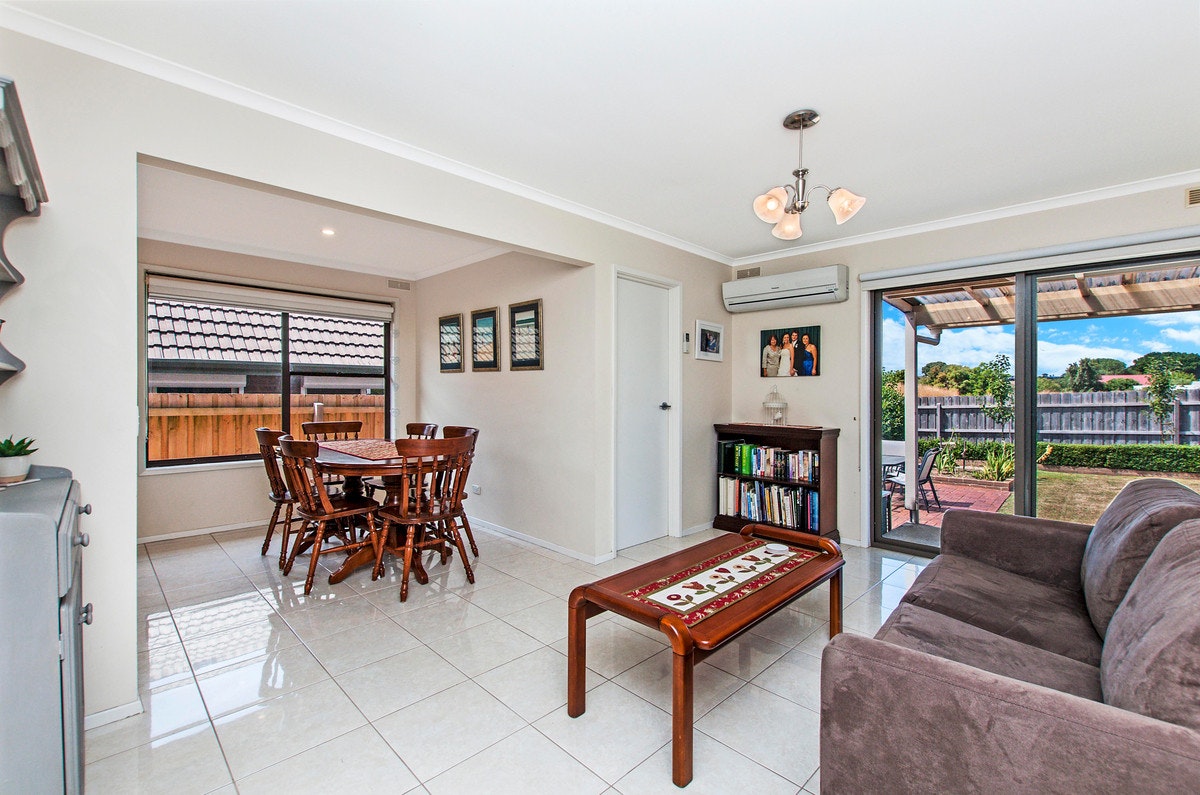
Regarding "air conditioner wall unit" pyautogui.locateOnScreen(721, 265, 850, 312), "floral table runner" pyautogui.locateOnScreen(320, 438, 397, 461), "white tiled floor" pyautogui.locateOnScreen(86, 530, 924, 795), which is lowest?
"white tiled floor" pyautogui.locateOnScreen(86, 530, 924, 795)

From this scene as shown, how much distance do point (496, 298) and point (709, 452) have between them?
7.42 ft

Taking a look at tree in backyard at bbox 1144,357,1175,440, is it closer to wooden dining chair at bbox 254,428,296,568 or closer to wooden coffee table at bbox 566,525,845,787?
wooden coffee table at bbox 566,525,845,787

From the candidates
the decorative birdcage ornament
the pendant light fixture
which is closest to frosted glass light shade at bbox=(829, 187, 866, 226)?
the pendant light fixture

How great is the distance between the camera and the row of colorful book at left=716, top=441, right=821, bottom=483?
412cm

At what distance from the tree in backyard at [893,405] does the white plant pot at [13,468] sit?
461 centimetres

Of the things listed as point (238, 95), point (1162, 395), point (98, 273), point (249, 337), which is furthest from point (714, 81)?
point (249, 337)

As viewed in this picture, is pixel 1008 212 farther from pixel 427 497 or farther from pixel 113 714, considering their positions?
pixel 113 714

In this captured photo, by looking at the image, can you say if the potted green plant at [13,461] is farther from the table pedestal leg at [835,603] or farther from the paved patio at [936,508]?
the paved patio at [936,508]

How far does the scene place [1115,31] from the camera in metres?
1.77

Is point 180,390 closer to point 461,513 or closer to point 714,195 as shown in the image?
point 461,513

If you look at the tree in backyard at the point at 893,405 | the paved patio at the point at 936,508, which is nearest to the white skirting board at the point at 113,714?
the paved patio at the point at 936,508

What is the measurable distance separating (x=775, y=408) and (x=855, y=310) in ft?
3.21

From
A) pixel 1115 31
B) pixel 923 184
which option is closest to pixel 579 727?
pixel 1115 31

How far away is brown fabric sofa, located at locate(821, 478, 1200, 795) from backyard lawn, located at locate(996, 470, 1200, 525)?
67.2 inches
